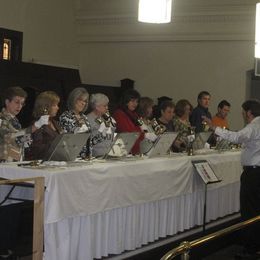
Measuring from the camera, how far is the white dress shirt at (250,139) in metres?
5.46

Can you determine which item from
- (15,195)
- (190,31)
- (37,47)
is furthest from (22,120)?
(15,195)

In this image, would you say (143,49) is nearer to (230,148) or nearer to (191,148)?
(230,148)

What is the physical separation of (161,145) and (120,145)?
66 cm

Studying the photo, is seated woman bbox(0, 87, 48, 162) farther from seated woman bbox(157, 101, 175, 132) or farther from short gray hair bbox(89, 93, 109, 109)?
seated woman bbox(157, 101, 175, 132)

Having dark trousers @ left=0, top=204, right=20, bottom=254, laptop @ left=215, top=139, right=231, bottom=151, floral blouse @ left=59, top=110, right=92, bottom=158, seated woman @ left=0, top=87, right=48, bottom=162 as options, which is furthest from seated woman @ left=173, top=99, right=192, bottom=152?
dark trousers @ left=0, top=204, right=20, bottom=254

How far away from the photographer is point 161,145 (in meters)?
5.41

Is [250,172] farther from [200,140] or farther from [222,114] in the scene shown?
[222,114]

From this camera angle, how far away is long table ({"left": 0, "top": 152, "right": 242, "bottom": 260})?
154 inches

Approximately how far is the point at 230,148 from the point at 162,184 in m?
2.02

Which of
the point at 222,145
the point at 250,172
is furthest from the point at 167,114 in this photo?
the point at 250,172

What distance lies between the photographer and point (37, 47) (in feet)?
37.2

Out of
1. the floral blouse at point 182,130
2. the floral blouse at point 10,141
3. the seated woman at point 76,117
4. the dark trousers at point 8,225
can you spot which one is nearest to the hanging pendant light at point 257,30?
the floral blouse at point 182,130

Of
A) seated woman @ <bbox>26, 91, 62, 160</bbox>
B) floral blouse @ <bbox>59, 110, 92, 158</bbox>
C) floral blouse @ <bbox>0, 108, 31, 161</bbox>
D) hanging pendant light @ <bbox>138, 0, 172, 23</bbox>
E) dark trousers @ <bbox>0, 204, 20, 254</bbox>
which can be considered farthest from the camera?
hanging pendant light @ <bbox>138, 0, 172, 23</bbox>

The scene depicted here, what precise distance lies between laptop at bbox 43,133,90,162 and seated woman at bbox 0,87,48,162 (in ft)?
1.10
